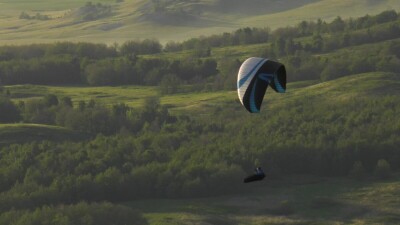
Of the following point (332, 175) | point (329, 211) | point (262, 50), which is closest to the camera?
point (329, 211)

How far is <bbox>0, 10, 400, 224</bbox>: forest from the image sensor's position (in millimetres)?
80375

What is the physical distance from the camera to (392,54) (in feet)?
476

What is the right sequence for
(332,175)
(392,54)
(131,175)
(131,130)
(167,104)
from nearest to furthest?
(131,175), (332,175), (131,130), (167,104), (392,54)

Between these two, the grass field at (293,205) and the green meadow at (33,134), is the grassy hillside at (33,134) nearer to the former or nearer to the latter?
the green meadow at (33,134)

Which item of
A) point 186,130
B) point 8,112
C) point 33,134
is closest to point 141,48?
point 8,112

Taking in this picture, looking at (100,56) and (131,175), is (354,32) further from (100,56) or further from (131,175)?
(131,175)

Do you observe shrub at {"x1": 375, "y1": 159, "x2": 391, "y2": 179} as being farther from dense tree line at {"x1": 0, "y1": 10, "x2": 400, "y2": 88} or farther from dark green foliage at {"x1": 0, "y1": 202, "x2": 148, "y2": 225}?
dense tree line at {"x1": 0, "y1": 10, "x2": 400, "y2": 88}

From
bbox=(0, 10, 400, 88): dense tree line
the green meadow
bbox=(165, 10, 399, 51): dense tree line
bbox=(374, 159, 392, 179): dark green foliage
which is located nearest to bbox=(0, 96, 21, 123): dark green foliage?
the green meadow

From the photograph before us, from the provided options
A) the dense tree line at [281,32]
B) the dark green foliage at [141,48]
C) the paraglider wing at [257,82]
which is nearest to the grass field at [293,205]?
the paraglider wing at [257,82]

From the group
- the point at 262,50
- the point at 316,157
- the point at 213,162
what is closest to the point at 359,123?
the point at 316,157

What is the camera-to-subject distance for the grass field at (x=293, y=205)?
2916 inches

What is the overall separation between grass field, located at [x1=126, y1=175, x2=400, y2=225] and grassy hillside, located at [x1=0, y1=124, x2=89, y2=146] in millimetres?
22413

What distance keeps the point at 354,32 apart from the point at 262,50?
1481 cm

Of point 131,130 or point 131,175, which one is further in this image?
point 131,130
